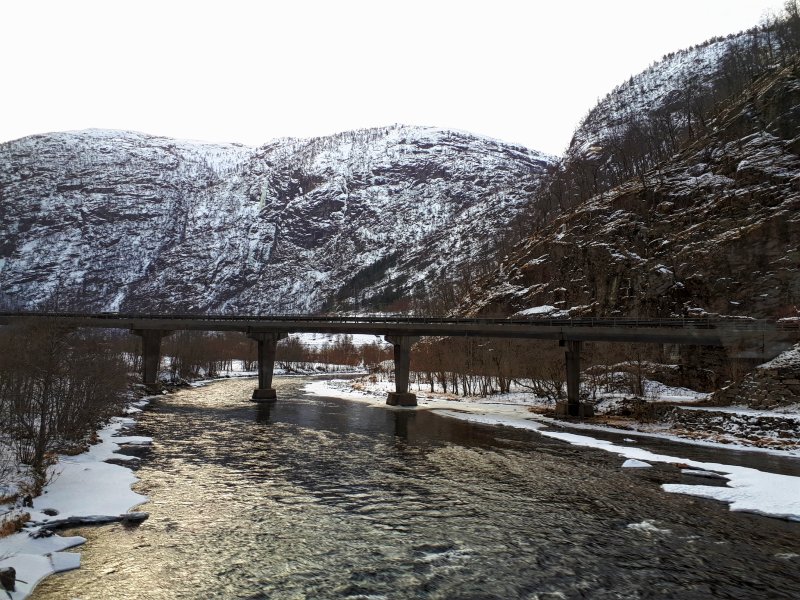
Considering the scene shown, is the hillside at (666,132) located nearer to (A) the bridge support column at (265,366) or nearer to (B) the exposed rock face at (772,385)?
(B) the exposed rock face at (772,385)

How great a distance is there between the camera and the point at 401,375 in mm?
64875

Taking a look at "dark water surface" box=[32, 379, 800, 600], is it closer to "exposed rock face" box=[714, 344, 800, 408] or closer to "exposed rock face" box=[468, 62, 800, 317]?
"exposed rock face" box=[714, 344, 800, 408]

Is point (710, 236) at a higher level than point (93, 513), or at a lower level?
higher

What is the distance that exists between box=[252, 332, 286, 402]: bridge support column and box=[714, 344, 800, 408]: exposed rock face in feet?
167

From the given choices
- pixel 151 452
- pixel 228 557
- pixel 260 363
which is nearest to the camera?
pixel 228 557

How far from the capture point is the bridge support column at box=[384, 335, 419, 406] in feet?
205

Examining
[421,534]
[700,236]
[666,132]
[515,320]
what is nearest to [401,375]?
[515,320]

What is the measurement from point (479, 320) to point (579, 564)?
157ft

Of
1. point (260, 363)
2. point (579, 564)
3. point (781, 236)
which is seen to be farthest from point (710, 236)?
point (579, 564)

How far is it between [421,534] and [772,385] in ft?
128

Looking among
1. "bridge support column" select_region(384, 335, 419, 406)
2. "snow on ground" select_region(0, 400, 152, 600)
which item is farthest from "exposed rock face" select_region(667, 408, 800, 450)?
"snow on ground" select_region(0, 400, 152, 600)

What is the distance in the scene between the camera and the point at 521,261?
4368 inches

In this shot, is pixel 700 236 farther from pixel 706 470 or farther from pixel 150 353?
pixel 150 353

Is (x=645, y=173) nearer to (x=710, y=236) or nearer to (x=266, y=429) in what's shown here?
(x=710, y=236)
